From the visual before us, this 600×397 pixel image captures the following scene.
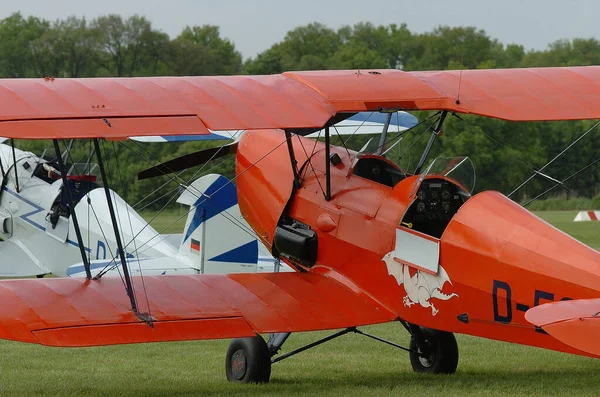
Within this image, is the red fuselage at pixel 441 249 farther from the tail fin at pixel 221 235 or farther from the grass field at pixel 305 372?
the tail fin at pixel 221 235

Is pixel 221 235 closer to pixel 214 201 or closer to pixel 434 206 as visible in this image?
pixel 214 201

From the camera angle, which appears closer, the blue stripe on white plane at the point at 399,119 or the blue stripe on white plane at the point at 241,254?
the blue stripe on white plane at the point at 241,254

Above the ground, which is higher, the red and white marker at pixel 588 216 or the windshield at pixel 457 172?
the windshield at pixel 457 172

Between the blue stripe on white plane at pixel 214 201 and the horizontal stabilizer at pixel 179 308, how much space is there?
2.13m

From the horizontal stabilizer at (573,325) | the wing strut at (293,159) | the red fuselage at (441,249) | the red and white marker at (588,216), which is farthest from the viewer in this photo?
the red and white marker at (588,216)

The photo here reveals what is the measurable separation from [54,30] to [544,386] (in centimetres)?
3789

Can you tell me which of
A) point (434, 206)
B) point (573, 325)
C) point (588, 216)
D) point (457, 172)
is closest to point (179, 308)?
point (434, 206)

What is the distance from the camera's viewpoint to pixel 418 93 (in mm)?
9148

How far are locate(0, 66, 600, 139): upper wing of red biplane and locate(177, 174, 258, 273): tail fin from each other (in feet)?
7.84

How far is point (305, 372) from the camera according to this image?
9.55 metres

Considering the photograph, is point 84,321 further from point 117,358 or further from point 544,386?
point 544,386

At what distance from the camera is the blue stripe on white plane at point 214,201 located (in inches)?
437

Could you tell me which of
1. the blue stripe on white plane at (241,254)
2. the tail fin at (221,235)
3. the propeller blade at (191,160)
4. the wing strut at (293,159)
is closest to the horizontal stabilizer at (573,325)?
the wing strut at (293,159)

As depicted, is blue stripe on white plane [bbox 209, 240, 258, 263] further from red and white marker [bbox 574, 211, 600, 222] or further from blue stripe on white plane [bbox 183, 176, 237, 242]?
red and white marker [bbox 574, 211, 600, 222]
